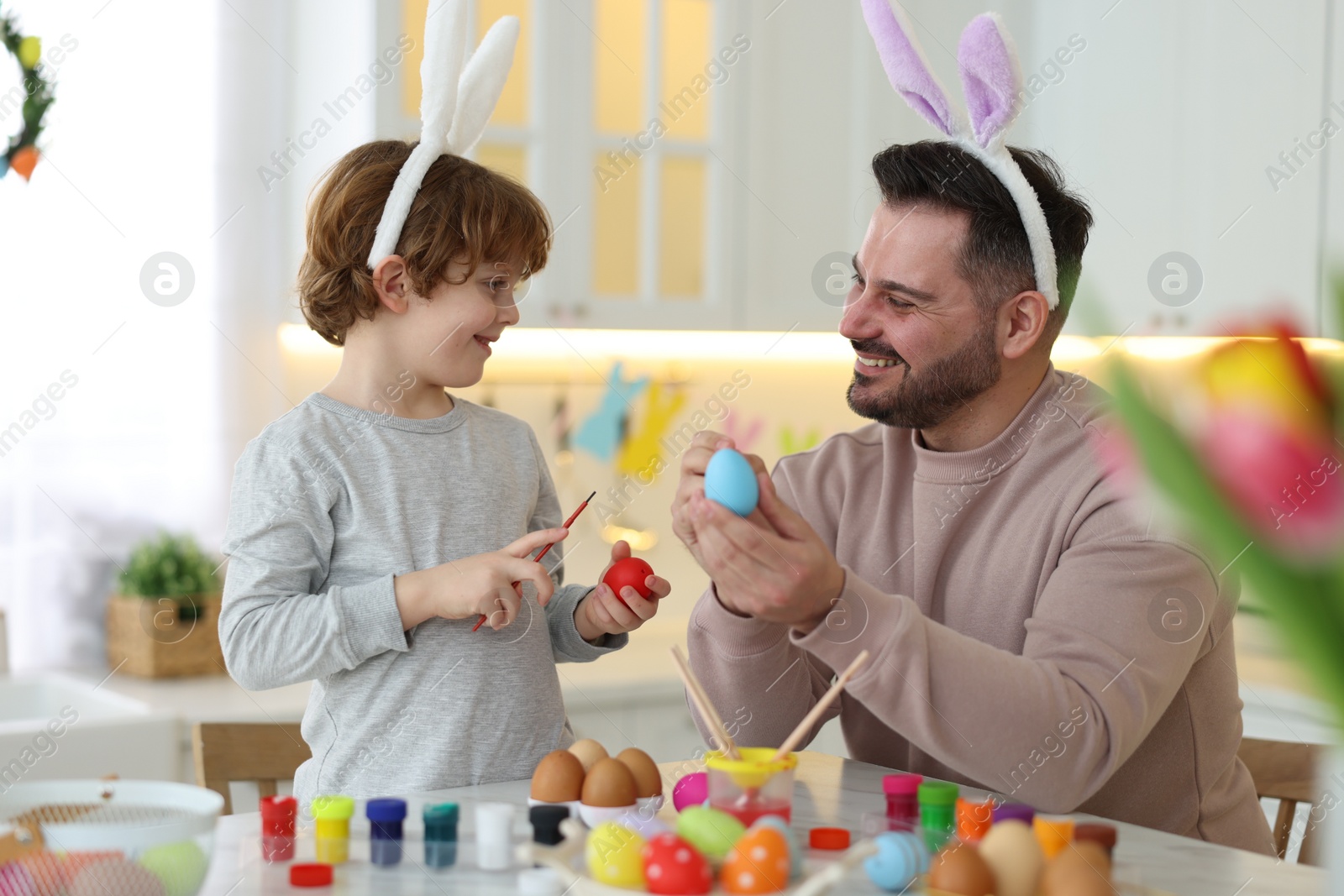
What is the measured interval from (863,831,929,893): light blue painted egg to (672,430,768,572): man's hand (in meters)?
0.37

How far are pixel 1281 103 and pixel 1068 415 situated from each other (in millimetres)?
1493

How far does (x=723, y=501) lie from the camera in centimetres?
118

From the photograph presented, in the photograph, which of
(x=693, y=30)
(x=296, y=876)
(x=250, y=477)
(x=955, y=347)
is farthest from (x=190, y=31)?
(x=296, y=876)

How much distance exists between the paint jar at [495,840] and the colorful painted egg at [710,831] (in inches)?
5.0

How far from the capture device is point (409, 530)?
4.59 ft

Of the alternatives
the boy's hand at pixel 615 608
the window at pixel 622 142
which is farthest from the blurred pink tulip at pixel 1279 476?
the window at pixel 622 142

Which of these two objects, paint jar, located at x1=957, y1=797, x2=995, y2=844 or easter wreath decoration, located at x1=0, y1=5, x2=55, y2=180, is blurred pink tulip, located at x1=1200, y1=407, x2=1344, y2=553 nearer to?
paint jar, located at x1=957, y1=797, x2=995, y2=844

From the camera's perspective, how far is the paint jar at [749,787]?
100 cm

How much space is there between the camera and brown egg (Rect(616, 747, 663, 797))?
3.59 feet

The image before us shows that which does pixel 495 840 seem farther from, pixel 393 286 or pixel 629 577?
pixel 393 286

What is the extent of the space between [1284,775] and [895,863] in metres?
0.75

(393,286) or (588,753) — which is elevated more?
(393,286)

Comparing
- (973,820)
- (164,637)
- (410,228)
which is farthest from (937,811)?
(164,637)

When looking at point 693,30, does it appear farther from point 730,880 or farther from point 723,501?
point 730,880
